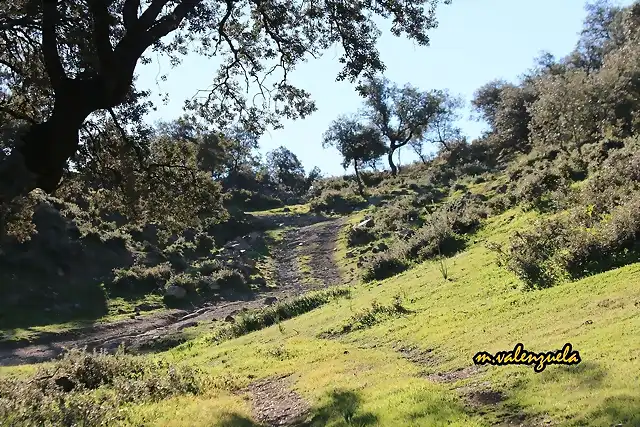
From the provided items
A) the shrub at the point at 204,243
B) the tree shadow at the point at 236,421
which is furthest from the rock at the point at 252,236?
the tree shadow at the point at 236,421

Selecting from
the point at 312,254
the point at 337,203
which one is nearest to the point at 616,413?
the point at 312,254

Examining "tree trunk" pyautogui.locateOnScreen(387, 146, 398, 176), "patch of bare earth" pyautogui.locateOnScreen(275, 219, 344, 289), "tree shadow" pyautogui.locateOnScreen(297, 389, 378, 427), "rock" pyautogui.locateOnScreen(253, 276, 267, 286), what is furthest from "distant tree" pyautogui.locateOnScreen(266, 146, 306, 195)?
"tree shadow" pyautogui.locateOnScreen(297, 389, 378, 427)

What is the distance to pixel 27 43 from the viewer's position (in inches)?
500

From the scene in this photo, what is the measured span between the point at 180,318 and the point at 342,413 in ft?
72.2

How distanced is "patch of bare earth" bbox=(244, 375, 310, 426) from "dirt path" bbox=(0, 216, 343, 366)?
A: 1227 cm

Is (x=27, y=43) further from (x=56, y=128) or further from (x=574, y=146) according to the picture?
(x=574, y=146)

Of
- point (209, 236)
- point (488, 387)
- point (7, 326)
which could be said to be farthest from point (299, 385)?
point (209, 236)

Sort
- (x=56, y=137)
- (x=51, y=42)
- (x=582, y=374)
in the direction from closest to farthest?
(x=582, y=374)
(x=56, y=137)
(x=51, y=42)

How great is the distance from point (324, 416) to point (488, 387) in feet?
8.02

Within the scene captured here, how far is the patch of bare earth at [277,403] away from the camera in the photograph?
964 cm

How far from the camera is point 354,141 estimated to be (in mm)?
72188

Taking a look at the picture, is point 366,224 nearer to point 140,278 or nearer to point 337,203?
point 140,278

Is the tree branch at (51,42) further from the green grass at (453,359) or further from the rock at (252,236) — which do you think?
the rock at (252,236)

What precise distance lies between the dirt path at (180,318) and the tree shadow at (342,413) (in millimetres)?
15679
